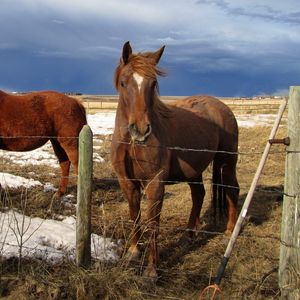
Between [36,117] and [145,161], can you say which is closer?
[145,161]

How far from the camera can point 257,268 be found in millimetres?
4672

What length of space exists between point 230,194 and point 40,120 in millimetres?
3819

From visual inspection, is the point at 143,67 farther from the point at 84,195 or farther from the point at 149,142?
the point at 84,195

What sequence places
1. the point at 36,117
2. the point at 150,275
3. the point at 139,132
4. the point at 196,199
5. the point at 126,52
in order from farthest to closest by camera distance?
1. the point at 36,117
2. the point at 196,199
3. the point at 126,52
4. the point at 150,275
5. the point at 139,132

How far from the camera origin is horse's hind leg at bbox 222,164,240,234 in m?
6.43

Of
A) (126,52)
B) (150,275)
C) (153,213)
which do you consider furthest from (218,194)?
(126,52)

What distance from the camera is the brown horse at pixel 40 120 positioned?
7984mm

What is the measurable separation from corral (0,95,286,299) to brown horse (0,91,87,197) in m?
0.84

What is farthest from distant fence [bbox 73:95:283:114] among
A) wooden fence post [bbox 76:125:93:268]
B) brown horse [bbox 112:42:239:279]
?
wooden fence post [bbox 76:125:93:268]

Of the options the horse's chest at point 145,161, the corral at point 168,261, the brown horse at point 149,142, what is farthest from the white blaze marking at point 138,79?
the corral at point 168,261

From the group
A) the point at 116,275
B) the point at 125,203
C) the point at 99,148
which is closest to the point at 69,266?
the point at 116,275

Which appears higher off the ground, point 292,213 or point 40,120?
point 40,120

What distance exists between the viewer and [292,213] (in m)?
3.70

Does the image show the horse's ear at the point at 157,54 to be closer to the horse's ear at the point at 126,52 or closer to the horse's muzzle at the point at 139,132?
the horse's ear at the point at 126,52
